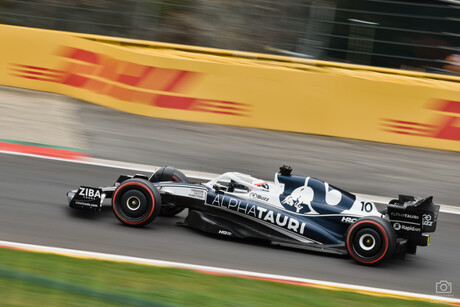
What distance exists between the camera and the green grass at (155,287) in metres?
4.15

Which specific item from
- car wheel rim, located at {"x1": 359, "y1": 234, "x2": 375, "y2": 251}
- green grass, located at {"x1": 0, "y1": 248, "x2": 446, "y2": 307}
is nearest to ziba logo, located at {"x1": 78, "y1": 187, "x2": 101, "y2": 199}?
green grass, located at {"x1": 0, "y1": 248, "x2": 446, "y2": 307}

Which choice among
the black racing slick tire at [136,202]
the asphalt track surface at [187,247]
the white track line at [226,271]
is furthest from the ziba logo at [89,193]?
the white track line at [226,271]

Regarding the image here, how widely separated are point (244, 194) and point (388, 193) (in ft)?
13.1

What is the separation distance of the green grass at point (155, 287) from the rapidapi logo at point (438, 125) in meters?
6.72

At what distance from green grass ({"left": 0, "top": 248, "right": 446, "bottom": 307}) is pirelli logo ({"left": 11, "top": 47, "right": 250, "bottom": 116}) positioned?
6.98 metres

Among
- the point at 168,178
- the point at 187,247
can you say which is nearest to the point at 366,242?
the point at 187,247

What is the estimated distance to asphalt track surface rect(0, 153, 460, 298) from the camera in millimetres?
7516

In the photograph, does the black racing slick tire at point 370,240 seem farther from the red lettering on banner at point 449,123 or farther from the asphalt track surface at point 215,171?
the red lettering on banner at point 449,123

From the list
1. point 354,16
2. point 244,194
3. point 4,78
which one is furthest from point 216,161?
point 4,78

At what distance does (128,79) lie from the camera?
13625 millimetres

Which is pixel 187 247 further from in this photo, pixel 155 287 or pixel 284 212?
pixel 155 287

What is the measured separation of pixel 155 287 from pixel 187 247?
2312mm

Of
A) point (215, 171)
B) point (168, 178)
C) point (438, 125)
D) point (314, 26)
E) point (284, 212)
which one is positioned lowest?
point (284, 212)

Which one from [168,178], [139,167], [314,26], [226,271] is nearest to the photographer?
[226,271]
